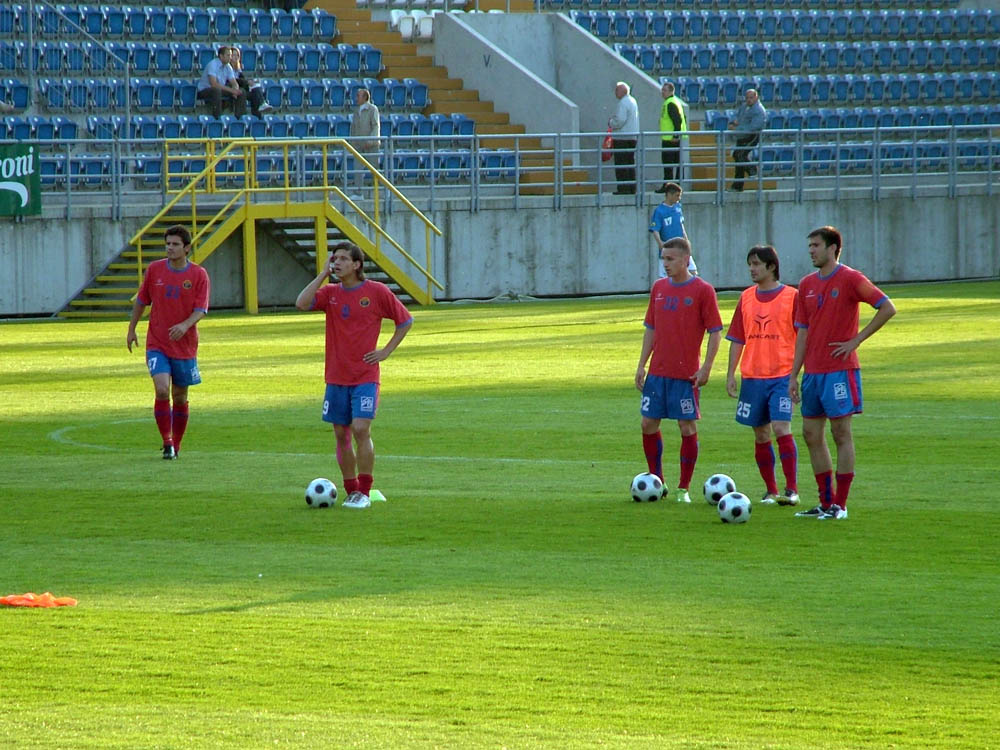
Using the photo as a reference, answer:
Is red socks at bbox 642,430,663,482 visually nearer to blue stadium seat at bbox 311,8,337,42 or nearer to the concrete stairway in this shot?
the concrete stairway

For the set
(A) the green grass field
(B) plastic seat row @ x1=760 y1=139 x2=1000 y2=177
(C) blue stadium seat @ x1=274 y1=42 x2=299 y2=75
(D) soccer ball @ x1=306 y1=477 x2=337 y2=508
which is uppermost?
(C) blue stadium seat @ x1=274 y1=42 x2=299 y2=75

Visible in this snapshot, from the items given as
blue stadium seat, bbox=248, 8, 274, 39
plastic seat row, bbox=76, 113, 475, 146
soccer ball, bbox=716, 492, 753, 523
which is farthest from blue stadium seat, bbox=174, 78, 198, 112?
soccer ball, bbox=716, 492, 753, 523

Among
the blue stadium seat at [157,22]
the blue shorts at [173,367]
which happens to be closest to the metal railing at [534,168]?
the blue stadium seat at [157,22]

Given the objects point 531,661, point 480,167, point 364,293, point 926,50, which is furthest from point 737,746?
point 926,50

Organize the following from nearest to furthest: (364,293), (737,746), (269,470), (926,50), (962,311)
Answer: (737,746)
(364,293)
(269,470)
(962,311)
(926,50)

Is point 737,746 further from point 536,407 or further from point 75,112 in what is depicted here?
point 75,112

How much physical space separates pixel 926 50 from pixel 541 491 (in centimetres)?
3107

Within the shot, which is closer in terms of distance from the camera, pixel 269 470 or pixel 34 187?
pixel 269 470

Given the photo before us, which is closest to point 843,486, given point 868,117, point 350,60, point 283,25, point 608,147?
point 608,147

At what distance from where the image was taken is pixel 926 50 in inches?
1547

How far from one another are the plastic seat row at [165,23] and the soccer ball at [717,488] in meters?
22.2

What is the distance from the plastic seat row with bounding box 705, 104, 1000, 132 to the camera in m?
35.7

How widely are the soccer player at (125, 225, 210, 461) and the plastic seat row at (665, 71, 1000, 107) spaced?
24.6 meters

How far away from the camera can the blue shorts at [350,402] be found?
34.2ft
